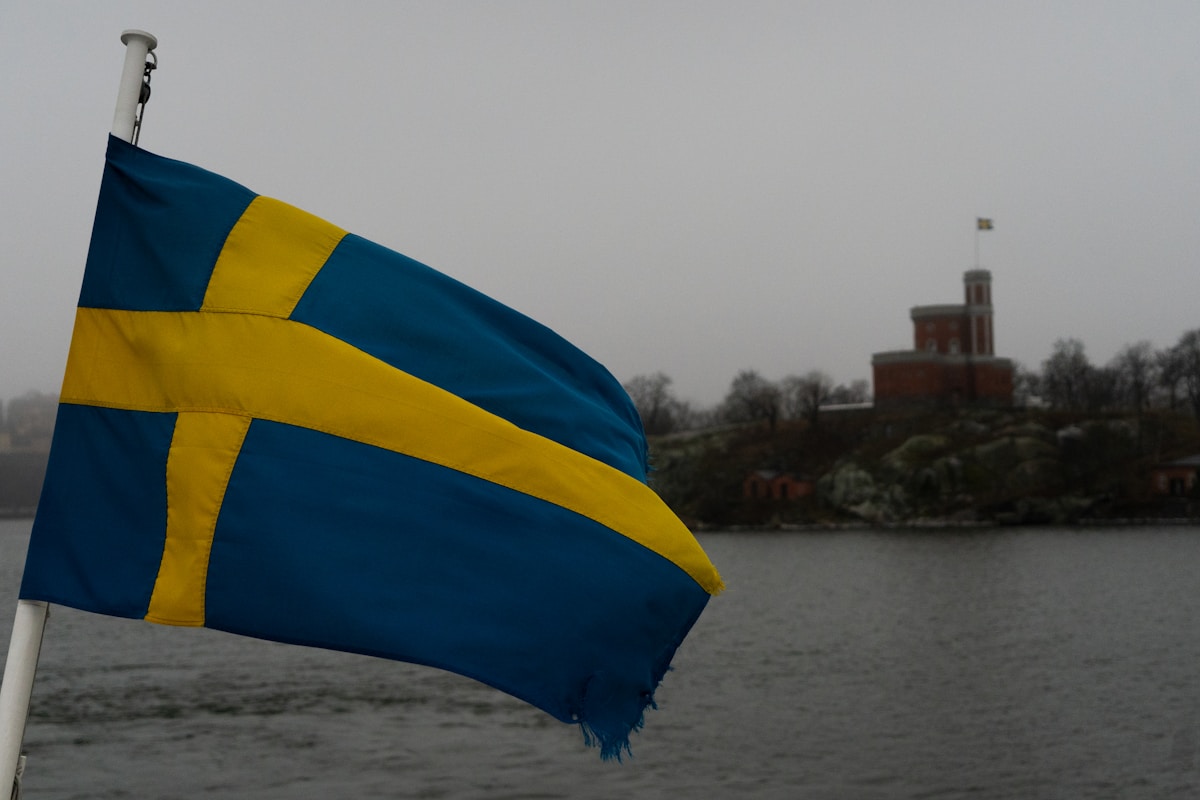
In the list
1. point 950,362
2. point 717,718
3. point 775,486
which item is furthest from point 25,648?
point 950,362

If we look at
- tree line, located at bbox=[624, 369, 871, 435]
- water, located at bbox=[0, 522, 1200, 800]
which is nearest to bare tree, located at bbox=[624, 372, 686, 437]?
tree line, located at bbox=[624, 369, 871, 435]

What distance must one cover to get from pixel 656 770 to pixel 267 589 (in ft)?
53.3

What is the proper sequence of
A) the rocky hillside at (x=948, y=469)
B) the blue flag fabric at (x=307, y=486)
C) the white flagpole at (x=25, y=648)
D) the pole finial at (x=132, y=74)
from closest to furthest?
the white flagpole at (x=25, y=648) < the pole finial at (x=132, y=74) < the blue flag fabric at (x=307, y=486) < the rocky hillside at (x=948, y=469)

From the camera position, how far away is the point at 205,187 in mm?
3627

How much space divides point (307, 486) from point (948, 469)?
120 meters

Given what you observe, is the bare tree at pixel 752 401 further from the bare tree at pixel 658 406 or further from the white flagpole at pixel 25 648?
the white flagpole at pixel 25 648

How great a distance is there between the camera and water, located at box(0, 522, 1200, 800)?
59.2 feet

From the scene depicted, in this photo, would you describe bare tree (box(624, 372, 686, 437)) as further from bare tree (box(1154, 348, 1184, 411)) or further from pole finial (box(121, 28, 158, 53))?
pole finial (box(121, 28, 158, 53))

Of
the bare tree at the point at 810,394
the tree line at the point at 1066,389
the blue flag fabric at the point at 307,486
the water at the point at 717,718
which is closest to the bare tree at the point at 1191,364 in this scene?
the tree line at the point at 1066,389

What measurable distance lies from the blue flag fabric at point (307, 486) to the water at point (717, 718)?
46.9 ft

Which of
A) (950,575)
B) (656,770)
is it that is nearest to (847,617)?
(950,575)

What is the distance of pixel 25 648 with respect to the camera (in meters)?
3.02

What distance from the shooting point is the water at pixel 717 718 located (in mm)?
18031

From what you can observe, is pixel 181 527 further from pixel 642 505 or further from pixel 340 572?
pixel 642 505
